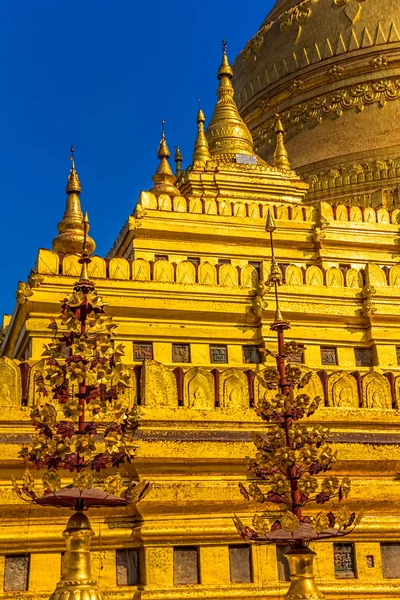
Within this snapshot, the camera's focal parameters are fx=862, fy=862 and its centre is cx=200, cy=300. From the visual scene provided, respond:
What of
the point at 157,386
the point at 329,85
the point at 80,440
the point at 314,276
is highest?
the point at 329,85

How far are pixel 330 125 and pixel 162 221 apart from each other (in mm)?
12686

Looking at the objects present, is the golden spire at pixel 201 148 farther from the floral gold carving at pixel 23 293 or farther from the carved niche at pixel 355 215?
the floral gold carving at pixel 23 293

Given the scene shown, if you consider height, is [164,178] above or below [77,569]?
above

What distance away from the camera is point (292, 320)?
61.3 ft

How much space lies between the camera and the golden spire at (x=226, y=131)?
1073 inches

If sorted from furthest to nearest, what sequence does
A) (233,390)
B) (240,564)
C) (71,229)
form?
(71,229), (233,390), (240,564)

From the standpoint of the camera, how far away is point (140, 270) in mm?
18719

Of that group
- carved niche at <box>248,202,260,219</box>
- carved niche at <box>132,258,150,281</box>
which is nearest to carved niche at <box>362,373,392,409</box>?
carved niche at <box>132,258,150,281</box>

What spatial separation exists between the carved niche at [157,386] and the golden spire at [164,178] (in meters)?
12.1

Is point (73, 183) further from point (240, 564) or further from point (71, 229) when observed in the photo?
point (240, 564)

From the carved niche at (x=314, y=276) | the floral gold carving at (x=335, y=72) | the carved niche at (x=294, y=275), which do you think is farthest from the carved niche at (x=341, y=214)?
the floral gold carving at (x=335, y=72)

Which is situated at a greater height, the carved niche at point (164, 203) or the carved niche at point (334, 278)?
the carved niche at point (164, 203)

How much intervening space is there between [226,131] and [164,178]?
3931 mm

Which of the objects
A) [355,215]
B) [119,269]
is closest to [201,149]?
[355,215]
